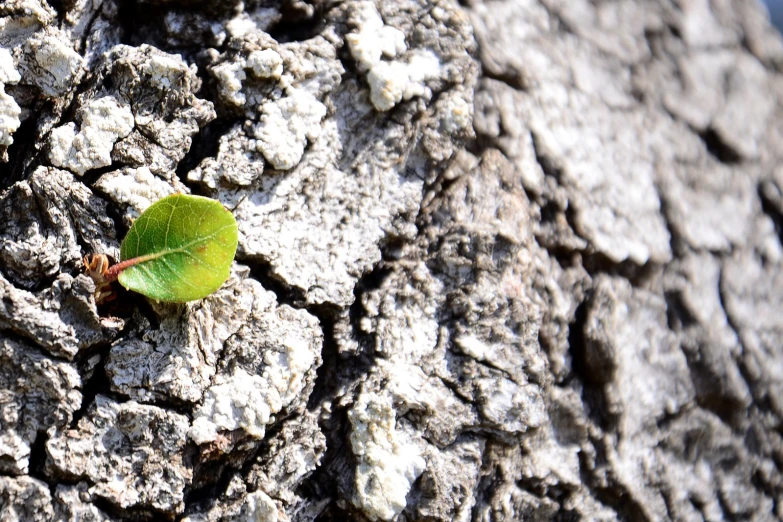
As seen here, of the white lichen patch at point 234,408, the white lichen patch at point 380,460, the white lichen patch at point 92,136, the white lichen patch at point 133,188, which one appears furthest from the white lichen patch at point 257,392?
the white lichen patch at point 92,136

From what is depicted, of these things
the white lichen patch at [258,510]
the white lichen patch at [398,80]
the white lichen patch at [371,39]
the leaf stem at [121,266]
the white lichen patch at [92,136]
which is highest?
the white lichen patch at [371,39]

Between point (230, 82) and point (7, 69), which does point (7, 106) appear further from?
point (230, 82)

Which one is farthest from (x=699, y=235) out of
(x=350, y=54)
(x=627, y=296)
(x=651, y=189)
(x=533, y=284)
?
(x=350, y=54)

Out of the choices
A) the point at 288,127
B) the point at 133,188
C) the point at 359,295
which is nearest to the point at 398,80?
the point at 288,127

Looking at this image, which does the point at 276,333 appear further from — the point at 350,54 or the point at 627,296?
the point at 627,296

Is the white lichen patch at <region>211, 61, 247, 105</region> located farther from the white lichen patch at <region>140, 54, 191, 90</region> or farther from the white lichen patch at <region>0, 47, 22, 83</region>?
the white lichen patch at <region>0, 47, 22, 83</region>

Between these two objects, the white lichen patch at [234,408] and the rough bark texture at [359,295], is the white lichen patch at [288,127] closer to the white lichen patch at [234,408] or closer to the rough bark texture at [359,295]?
the rough bark texture at [359,295]

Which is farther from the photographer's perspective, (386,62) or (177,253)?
(386,62)
